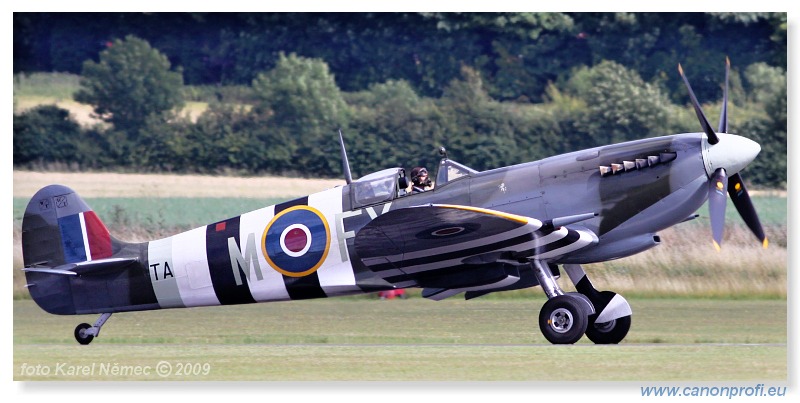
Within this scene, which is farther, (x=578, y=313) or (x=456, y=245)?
(x=456, y=245)

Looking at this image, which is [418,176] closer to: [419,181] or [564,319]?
[419,181]

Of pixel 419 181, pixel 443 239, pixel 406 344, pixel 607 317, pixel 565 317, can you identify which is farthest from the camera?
pixel 406 344

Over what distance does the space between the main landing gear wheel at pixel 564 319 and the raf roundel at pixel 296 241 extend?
2.43 metres

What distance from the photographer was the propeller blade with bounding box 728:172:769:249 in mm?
13008

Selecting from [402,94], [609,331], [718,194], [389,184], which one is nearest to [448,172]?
[389,184]

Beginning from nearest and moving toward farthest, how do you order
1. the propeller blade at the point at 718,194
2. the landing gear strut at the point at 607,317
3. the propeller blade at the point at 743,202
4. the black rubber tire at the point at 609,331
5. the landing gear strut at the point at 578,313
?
the propeller blade at the point at 718,194 → the landing gear strut at the point at 578,313 → the propeller blade at the point at 743,202 → the landing gear strut at the point at 607,317 → the black rubber tire at the point at 609,331

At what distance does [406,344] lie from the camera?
13852 mm

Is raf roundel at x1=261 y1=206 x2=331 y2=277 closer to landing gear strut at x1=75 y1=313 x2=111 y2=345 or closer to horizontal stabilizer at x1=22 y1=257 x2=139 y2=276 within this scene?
horizontal stabilizer at x1=22 y1=257 x2=139 y2=276

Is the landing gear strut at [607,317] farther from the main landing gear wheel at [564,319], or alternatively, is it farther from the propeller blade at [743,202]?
the propeller blade at [743,202]

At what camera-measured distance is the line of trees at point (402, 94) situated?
24.8m

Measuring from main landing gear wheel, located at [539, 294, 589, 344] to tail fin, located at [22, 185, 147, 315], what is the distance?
4.58m

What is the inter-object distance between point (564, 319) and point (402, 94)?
13453 mm

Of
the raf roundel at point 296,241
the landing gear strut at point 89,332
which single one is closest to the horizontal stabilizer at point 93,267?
the landing gear strut at point 89,332

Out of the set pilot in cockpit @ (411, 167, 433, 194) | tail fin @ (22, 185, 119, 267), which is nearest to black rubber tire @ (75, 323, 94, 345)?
tail fin @ (22, 185, 119, 267)
